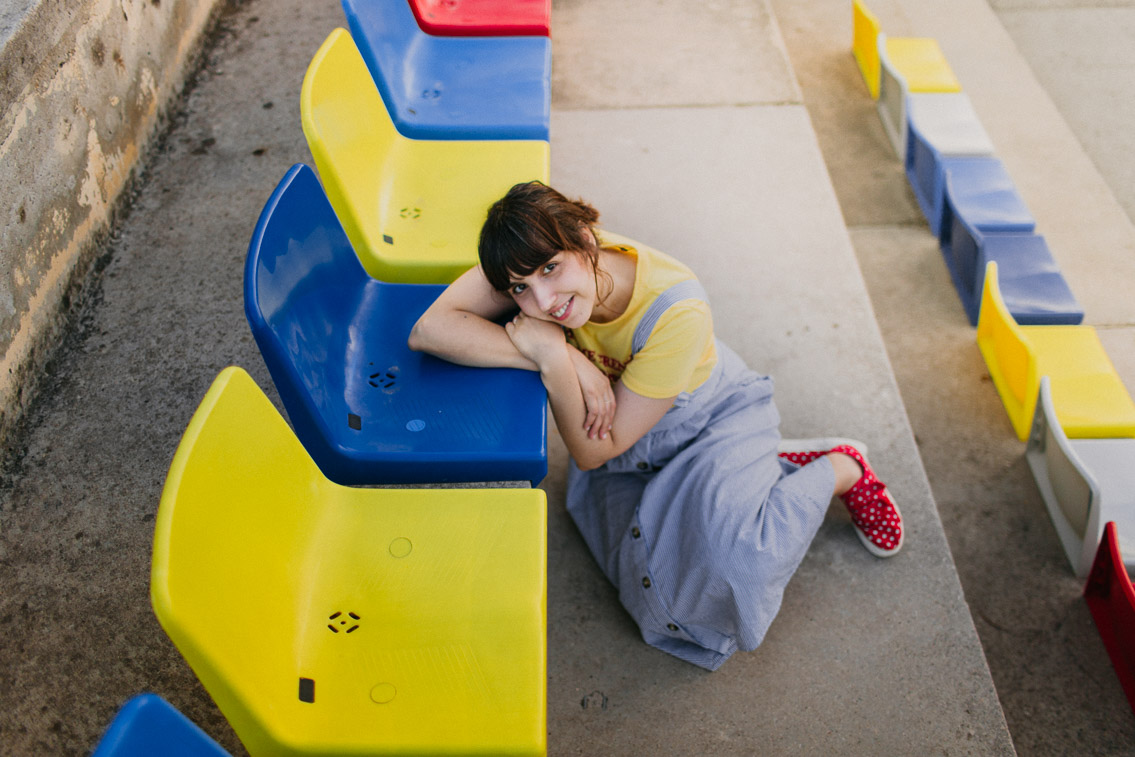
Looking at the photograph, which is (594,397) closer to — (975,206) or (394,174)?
(394,174)

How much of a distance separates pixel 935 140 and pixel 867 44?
3.17ft

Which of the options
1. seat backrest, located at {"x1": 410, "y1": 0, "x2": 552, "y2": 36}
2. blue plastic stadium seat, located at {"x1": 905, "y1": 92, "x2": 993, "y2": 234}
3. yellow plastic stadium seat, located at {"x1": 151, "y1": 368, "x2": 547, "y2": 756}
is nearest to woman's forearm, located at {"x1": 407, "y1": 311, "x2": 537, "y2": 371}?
yellow plastic stadium seat, located at {"x1": 151, "y1": 368, "x2": 547, "y2": 756}

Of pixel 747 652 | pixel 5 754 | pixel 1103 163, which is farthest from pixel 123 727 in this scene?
pixel 1103 163

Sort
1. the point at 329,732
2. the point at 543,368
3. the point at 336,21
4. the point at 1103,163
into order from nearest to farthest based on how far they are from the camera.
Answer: the point at 329,732, the point at 543,368, the point at 336,21, the point at 1103,163

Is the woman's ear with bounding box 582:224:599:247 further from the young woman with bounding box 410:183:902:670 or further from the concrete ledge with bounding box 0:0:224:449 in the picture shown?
the concrete ledge with bounding box 0:0:224:449

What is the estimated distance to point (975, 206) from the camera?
3.52 meters

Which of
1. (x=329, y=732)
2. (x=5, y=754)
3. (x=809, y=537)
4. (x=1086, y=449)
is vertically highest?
(x=329, y=732)

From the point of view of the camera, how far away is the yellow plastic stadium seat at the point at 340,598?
1.29 m

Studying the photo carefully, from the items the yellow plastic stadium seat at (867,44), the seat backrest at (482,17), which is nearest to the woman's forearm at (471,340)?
the seat backrest at (482,17)

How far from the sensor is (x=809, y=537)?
2.16 meters

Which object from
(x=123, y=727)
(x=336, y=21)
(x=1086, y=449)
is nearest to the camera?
(x=123, y=727)

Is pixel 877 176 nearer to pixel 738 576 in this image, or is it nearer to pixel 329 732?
pixel 738 576

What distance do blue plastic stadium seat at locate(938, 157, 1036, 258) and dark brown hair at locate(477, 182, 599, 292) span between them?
7.21 feet

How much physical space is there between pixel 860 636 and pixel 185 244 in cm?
233
